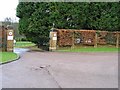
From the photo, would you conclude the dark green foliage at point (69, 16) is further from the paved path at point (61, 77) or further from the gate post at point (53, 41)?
the paved path at point (61, 77)

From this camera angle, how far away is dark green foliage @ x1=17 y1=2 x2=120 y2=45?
2519cm

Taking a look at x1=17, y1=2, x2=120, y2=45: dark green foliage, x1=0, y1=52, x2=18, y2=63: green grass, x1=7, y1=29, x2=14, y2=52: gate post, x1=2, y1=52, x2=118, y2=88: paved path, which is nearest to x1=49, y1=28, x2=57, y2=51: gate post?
x1=17, y1=2, x2=120, y2=45: dark green foliage

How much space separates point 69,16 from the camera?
25500 mm

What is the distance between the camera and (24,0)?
26.5 metres

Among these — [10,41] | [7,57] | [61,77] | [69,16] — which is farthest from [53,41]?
[61,77]

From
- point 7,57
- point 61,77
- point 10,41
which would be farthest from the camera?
point 10,41

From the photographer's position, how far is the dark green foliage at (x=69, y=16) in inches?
992

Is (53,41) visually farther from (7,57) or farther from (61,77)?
(61,77)

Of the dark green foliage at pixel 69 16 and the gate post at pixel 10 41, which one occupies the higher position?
the dark green foliage at pixel 69 16

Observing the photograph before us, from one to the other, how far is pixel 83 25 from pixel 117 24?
288 centimetres

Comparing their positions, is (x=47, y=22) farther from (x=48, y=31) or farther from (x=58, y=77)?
(x=58, y=77)

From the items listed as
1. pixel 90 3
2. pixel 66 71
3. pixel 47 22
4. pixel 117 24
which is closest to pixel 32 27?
pixel 47 22

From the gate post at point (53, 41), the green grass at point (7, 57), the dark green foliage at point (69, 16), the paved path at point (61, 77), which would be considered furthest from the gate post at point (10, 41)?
the paved path at point (61, 77)

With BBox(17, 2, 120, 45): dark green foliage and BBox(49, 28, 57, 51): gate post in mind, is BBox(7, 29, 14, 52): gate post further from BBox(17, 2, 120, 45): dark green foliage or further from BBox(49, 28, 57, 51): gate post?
BBox(17, 2, 120, 45): dark green foliage
